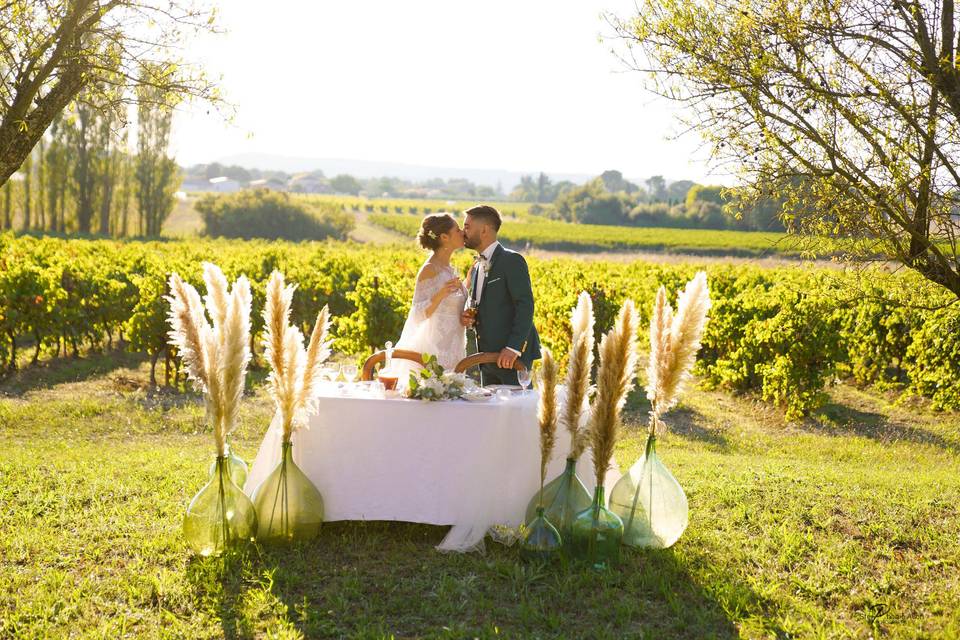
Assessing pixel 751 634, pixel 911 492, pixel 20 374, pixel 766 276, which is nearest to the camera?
pixel 751 634

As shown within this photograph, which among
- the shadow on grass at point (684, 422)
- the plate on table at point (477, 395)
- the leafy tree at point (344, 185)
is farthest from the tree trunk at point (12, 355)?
the leafy tree at point (344, 185)

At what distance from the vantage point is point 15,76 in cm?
645

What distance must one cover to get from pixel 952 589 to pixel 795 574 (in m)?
0.80

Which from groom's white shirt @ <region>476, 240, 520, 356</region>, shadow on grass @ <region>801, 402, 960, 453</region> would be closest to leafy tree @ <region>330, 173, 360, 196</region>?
shadow on grass @ <region>801, 402, 960, 453</region>

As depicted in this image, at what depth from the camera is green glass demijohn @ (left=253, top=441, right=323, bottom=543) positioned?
15.2ft

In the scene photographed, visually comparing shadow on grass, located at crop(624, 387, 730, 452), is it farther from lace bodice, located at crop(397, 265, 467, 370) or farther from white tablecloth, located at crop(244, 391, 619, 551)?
white tablecloth, located at crop(244, 391, 619, 551)

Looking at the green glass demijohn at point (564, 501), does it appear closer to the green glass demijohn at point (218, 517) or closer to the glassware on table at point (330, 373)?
the glassware on table at point (330, 373)

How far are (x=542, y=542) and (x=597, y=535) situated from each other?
0.30 metres

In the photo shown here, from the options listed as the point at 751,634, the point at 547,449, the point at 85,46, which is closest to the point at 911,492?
the point at 751,634

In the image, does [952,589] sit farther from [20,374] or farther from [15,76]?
[20,374]

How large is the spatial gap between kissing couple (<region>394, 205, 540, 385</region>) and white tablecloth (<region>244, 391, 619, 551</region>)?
1.04 metres

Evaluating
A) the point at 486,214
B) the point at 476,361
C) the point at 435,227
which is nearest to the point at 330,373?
the point at 476,361

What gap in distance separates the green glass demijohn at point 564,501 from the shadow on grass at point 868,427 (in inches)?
262

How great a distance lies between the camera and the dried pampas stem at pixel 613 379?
421cm
